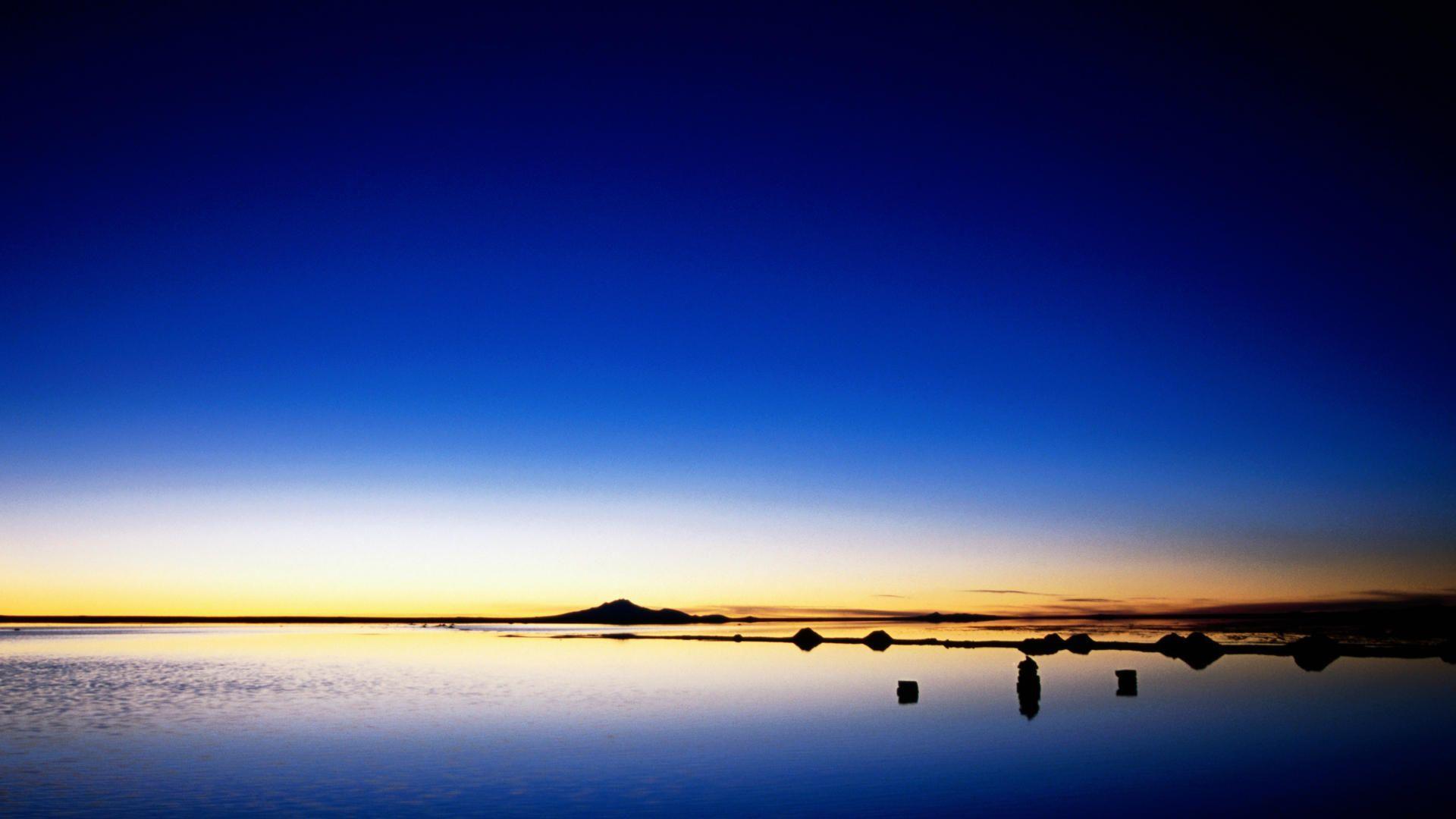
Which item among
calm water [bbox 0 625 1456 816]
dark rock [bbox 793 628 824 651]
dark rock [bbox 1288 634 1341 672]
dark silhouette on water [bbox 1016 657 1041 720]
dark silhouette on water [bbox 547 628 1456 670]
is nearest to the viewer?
calm water [bbox 0 625 1456 816]

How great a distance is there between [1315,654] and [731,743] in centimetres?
4801

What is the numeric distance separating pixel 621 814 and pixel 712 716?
18743 millimetres

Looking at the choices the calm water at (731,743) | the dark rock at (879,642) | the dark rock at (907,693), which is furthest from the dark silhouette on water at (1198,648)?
the dark rock at (907,693)

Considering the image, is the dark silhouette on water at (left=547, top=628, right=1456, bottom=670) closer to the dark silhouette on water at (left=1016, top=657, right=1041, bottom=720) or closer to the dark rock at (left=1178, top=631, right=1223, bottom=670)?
the dark rock at (left=1178, top=631, right=1223, bottom=670)

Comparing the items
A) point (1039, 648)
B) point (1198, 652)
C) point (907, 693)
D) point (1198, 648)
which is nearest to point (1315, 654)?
point (1198, 652)

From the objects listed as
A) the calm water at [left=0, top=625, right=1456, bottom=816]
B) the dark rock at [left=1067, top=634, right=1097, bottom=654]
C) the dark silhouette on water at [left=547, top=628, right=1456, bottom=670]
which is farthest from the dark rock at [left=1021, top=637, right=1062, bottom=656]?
the calm water at [left=0, top=625, right=1456, bottom=816]

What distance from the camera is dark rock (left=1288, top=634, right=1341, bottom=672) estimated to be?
6173 cm

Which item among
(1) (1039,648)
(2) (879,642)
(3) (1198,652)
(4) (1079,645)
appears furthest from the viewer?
(2) (879,642)

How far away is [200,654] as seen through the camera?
93812 millimetres

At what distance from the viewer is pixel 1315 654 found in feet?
207

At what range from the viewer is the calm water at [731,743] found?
23.0 metres

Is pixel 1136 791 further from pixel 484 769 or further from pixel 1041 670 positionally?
pixel 1041 670

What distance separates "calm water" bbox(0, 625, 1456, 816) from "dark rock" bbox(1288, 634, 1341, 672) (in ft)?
4.72

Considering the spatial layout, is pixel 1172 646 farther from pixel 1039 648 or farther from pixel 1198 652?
pixel 1039 648
